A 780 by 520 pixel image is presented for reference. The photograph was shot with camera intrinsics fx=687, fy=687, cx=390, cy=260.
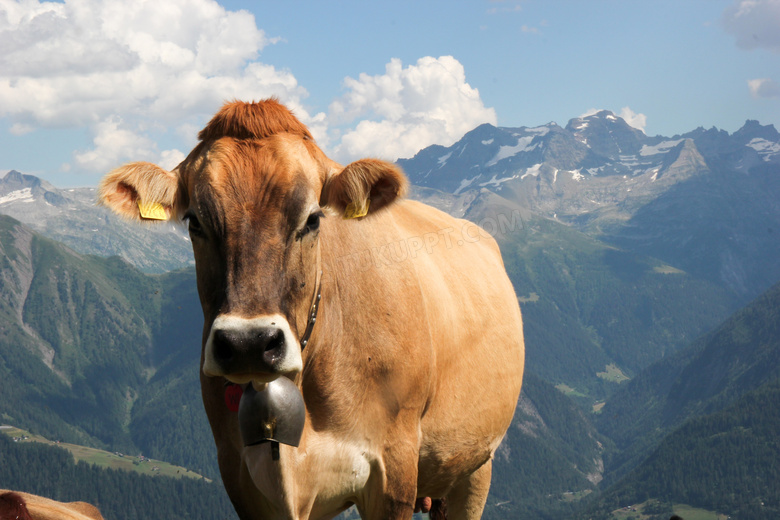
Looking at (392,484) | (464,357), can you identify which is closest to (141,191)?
(392,484)

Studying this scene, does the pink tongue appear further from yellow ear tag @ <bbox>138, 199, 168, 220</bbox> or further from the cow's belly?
yellow ear tag @ <bbox>138, 199, 168, 220</bbox>

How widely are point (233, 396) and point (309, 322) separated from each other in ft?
2.87

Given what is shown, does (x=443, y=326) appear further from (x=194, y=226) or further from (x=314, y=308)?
(x=194, y=226)

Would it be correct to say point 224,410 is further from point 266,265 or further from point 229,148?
point 229,148

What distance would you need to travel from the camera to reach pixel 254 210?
4910mm

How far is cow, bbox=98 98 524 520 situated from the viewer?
15.8 feet

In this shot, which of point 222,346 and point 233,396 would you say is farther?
point 233,396

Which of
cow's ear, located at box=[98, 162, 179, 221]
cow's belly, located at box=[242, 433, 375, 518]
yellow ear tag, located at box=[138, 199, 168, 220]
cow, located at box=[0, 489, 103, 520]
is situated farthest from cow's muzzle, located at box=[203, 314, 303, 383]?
cow, located at box=[0, 489, 103, 520]

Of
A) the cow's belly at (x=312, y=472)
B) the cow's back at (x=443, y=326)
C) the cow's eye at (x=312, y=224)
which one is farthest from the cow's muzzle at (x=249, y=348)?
the cow's back at (x=443, y=326)

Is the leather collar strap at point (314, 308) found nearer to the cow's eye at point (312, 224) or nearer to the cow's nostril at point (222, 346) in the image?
the cow's eye at point (312, 224)

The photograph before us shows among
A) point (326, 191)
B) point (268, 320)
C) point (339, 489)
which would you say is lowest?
point (339, 489)

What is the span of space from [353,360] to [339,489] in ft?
3.62

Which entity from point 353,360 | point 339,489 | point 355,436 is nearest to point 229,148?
point 353,360

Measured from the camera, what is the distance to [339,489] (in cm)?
586
